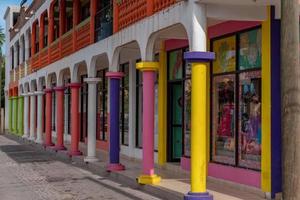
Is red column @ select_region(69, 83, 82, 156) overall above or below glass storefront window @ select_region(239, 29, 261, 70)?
below

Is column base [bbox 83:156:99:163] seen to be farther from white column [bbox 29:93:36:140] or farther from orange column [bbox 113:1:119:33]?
white column [bbox 29:93:36:140]

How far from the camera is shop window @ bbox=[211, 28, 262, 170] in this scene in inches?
475

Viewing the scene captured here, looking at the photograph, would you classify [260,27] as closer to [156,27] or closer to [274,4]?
[274,4]

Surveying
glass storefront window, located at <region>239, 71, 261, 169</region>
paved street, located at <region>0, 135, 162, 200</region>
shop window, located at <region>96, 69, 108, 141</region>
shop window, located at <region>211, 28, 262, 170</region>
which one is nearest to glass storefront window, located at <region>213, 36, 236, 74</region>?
shop window, located at <region>211, 28, 262, 170</region>

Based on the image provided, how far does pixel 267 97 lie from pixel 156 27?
3133mm

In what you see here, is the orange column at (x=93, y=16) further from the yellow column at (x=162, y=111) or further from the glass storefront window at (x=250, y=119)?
the glass storefront window at (x=250, y=119)

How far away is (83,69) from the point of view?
26.7m

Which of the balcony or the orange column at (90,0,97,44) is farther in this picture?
the balcony

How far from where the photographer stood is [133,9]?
15.0 meters

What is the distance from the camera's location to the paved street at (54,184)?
42.7 feet

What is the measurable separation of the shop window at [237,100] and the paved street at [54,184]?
2.14m

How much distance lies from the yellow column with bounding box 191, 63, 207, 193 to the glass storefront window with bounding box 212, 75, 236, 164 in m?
2.55

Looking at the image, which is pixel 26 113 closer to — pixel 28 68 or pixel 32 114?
pixel 32 114

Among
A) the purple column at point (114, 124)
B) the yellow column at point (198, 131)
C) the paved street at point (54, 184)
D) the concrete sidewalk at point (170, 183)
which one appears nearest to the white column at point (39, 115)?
the paved street at point (54, 184)
